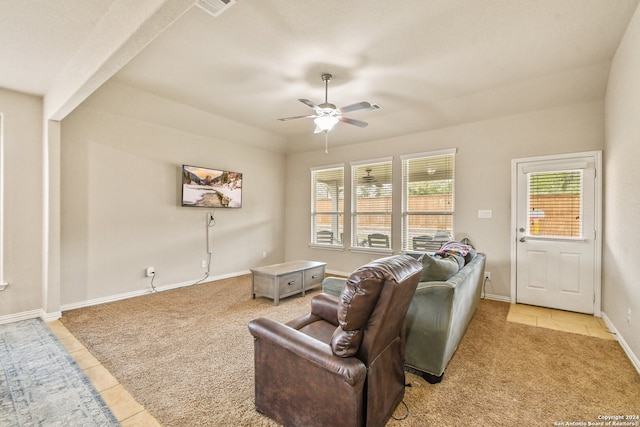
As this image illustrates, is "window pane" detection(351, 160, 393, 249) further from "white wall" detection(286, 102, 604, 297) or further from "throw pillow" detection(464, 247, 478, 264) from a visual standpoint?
"throw pillow" detection(464, 247, 478, 264)

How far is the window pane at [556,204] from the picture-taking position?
3.72 metres

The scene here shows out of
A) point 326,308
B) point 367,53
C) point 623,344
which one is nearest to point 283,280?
point 326,308

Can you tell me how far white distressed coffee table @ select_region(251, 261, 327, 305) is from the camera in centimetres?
397

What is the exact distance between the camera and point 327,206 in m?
6.12

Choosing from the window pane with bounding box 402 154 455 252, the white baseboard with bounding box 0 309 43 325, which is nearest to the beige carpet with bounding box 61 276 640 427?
the white baseboard with bounding box 0 309 43 325

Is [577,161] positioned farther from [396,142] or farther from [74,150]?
[74,150]

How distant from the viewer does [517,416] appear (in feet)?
5.90

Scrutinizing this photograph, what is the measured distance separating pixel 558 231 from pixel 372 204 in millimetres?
2791

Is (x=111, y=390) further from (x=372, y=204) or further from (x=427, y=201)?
(x=427, y=201)

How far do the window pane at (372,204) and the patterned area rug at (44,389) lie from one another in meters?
4.41

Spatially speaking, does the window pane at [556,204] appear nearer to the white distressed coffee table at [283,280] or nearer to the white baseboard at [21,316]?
the white distressed coffee table at [283,280]

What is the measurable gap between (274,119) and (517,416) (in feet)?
15.6

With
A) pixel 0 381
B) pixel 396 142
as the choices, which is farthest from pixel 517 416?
pixel 396 142

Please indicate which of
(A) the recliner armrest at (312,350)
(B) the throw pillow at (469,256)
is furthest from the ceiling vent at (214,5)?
(B) the throw pillow at (469,256)
